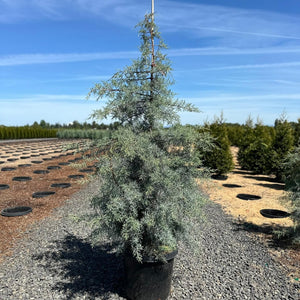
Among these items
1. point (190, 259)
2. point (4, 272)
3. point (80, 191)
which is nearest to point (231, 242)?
point (190, 259)

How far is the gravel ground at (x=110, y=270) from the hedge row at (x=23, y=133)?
103 feet

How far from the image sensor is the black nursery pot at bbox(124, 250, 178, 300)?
2.87 metres

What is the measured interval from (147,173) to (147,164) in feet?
0.39

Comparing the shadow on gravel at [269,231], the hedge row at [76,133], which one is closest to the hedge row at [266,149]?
the shadow on gravel at [269,231]

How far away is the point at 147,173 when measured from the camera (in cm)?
289

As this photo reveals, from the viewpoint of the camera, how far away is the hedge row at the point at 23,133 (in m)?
32.0

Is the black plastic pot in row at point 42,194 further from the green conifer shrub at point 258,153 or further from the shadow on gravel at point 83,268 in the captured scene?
the green conifer shrub at point 258,153

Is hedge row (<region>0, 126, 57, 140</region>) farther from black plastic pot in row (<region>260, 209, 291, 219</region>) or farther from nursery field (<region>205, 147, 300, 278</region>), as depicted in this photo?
black plastic pot in row (<region>260, 209, 291, 219</region>)

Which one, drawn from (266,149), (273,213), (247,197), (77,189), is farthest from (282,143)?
(77,189)

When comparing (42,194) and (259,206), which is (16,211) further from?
(259,206)

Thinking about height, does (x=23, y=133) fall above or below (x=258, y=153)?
above

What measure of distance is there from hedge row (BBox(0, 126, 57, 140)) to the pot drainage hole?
29741mm

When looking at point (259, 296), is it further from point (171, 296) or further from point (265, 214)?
point (265, 214)

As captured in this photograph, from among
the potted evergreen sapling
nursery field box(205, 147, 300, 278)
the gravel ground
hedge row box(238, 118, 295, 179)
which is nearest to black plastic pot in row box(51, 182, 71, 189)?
the gravel ground
